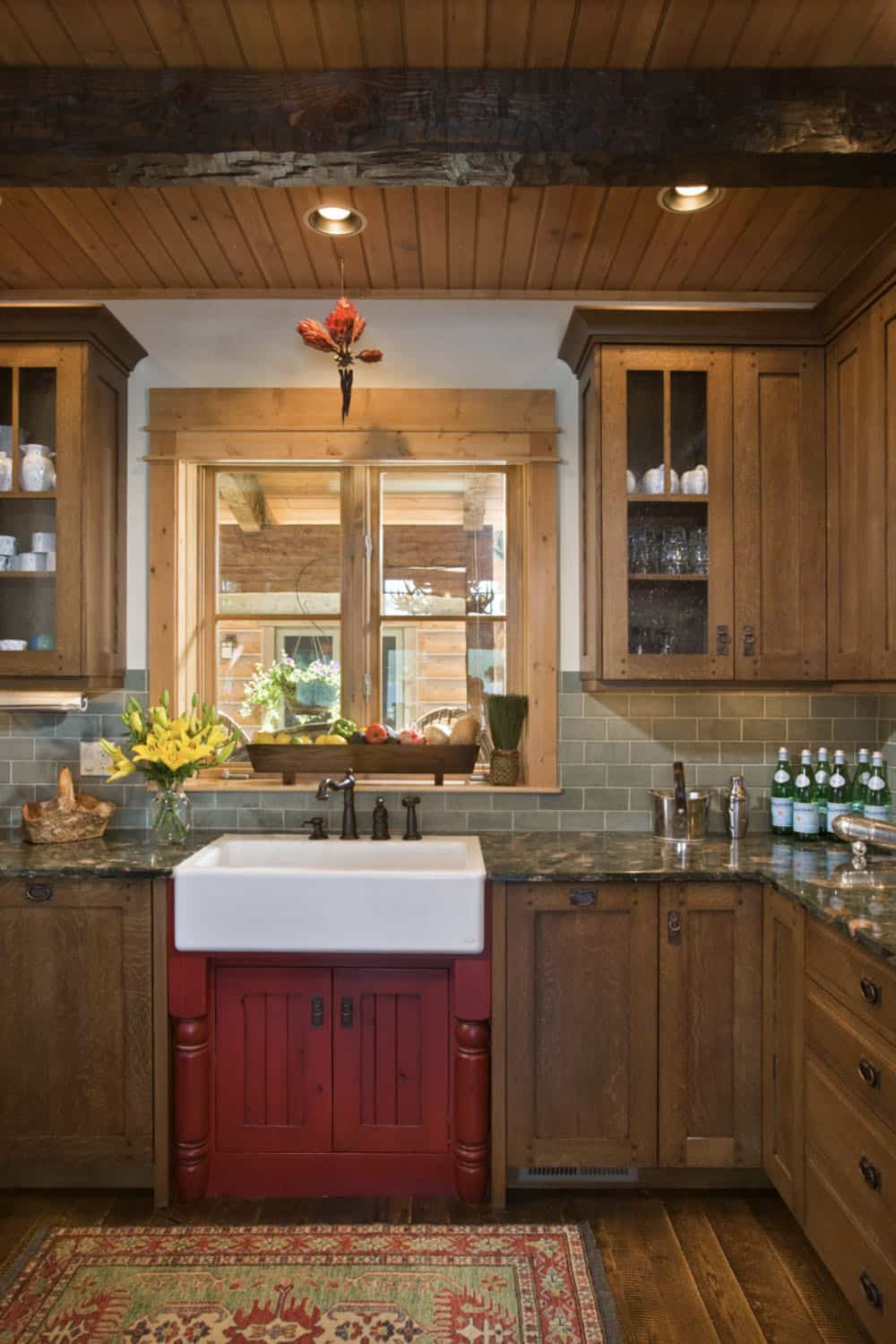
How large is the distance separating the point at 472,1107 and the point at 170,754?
1.32 metres

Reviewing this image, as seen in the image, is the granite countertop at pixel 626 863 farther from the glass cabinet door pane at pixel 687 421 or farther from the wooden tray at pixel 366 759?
the glass cabinet door pane at pixel 687 421

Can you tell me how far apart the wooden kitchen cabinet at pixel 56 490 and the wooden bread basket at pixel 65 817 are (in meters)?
0.37

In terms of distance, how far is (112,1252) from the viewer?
2262 mm

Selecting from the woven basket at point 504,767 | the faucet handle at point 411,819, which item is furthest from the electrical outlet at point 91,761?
the woven basket at point 504,767

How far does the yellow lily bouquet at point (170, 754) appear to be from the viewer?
2.80 metres

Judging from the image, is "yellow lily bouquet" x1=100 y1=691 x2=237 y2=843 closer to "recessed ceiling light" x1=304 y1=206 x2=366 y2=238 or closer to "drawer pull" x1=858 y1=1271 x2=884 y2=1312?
"recessed ceiling light" x1=304 y1=206 x2=366 y2=238

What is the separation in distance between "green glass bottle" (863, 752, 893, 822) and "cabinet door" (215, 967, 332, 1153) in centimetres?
167

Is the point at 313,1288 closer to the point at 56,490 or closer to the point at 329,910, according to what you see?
the point at 329,910

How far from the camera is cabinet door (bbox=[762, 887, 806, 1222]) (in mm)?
2232

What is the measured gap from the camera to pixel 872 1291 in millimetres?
1789

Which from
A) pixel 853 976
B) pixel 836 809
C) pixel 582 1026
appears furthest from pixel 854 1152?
pixel 836 809

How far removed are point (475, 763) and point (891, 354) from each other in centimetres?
178

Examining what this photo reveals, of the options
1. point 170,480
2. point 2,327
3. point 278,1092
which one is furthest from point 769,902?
point 2,327

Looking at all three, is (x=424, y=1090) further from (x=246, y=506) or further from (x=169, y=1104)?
(x=246, y=506)
